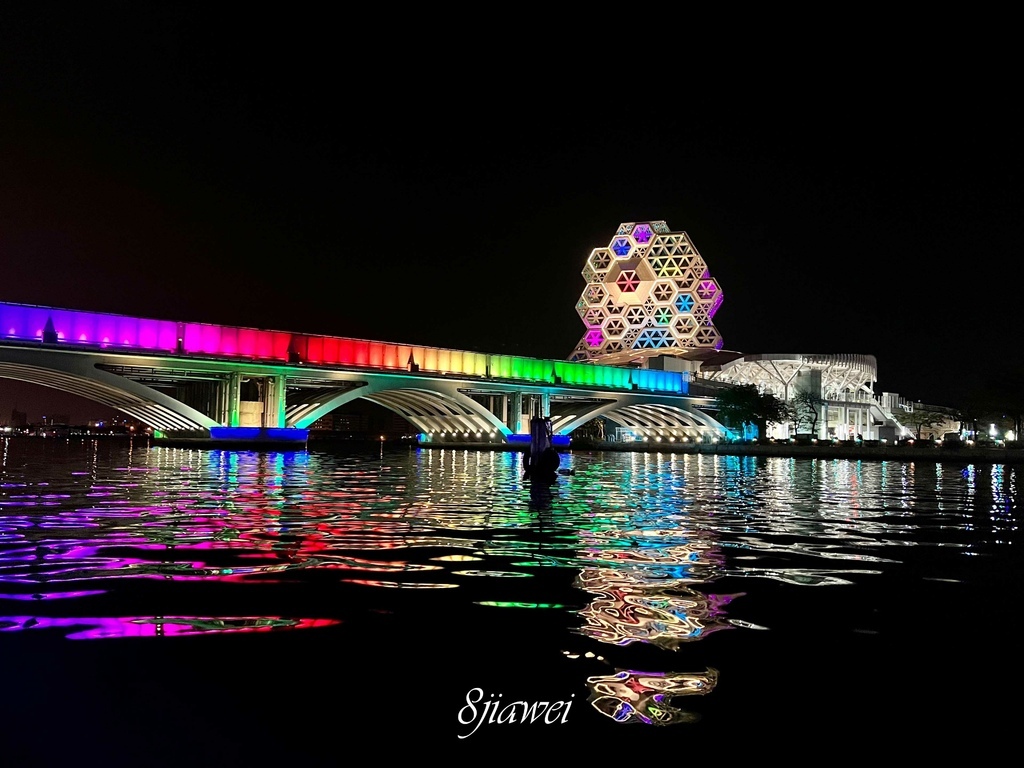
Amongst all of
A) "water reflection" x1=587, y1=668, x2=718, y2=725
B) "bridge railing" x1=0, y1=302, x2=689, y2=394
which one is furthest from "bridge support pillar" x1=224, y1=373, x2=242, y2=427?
"water reflection" x1=587, y1=668, x2=718, y2=725

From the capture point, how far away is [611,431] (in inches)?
5217

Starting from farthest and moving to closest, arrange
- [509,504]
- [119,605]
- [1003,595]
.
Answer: [509,504] → [1003,595] → [119,605]

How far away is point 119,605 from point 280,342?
68.1 meters

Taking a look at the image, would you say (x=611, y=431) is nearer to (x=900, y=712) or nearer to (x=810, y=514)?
(x=810, y=514)

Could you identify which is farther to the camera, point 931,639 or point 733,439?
point 733,439

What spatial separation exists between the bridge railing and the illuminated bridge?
10 centimetres

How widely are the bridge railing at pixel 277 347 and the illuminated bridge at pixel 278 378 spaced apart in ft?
0.31

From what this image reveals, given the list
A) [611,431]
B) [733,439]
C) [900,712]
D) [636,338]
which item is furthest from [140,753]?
[636,338]

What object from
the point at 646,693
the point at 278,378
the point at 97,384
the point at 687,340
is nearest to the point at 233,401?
the point at 278,378

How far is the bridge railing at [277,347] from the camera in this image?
59.0 m

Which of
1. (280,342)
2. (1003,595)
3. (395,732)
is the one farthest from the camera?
(280,342)

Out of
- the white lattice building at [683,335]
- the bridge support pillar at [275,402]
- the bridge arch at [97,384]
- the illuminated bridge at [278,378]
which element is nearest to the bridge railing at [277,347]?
the illuminated bridge at [278,378]

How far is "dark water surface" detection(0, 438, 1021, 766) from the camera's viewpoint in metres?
4.84

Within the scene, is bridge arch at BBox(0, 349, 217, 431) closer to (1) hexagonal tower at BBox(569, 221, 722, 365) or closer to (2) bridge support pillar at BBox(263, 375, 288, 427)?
(2) bridge support pillar at BBox(263, 375, 288, 427)
